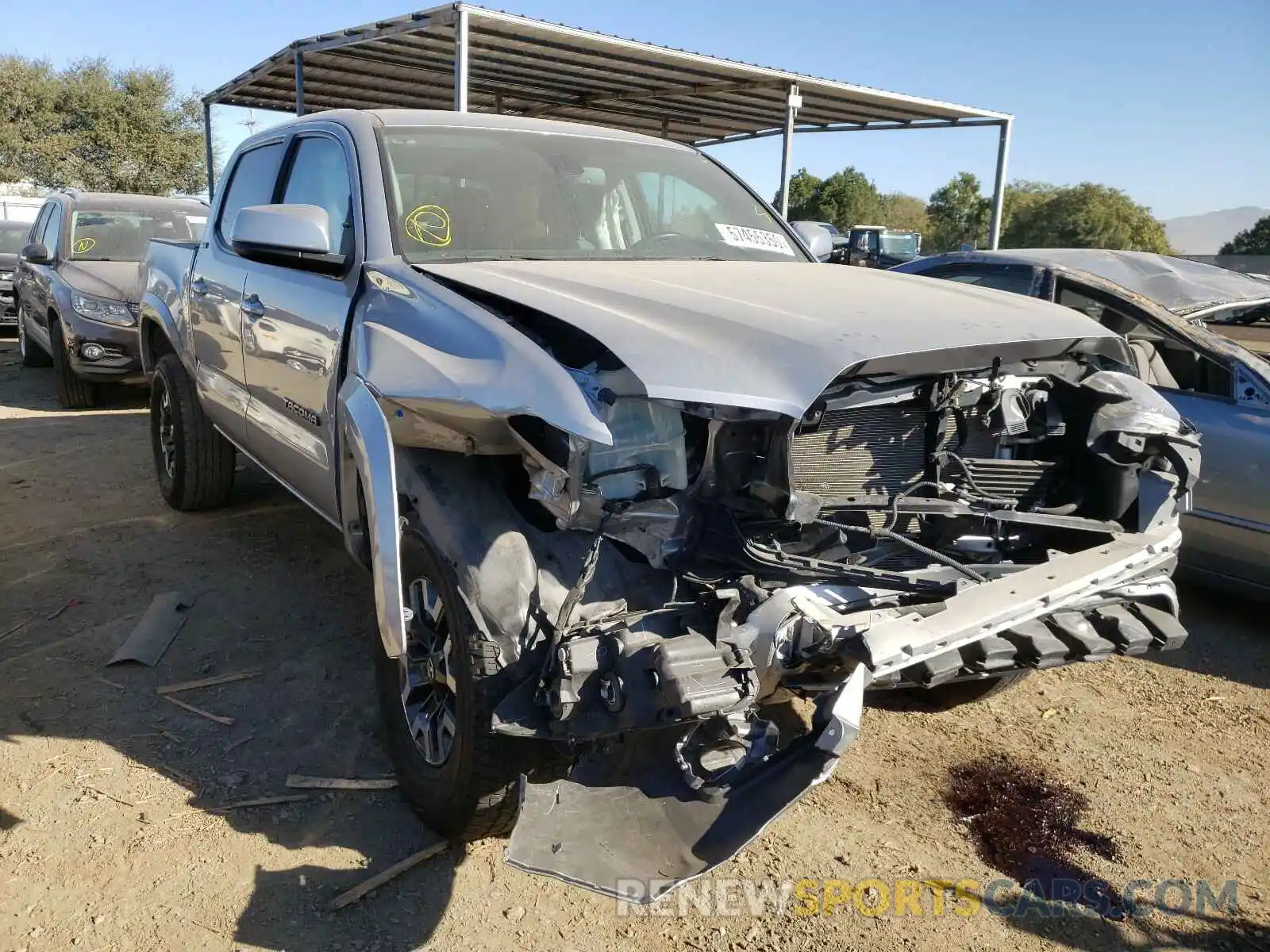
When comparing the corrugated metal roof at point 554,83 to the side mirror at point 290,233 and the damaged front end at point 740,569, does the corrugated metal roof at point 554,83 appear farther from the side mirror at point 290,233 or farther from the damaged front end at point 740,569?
the damaged front end at point 740,569

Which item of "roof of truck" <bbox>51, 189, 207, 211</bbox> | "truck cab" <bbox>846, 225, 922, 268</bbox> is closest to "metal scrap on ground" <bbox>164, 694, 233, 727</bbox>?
"roof of truck" <bbox>51, 189, 207, 211</bbox>

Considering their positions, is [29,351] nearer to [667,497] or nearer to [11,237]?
[11,237]

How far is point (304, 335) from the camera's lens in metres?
3.36

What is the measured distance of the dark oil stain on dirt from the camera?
8.58 ft

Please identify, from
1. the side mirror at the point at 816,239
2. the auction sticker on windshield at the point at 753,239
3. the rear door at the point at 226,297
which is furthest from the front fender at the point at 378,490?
the side mirror at the point at 816,239

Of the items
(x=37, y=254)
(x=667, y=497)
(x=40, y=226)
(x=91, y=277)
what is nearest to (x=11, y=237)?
(x=40, y=226)

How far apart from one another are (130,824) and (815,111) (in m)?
14.1

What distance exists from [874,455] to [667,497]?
62 cm

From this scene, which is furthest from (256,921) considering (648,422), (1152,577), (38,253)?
(38,253)

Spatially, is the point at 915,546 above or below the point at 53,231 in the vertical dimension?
below

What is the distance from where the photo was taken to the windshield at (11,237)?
13.7 m

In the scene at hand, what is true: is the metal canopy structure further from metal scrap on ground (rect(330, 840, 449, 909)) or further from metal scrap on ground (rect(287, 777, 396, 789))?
metal scrap on ground (rect(330, 840, 449, 909))

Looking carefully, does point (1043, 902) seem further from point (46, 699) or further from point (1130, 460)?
point (46, 699)

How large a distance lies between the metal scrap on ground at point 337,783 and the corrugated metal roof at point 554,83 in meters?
7.76
